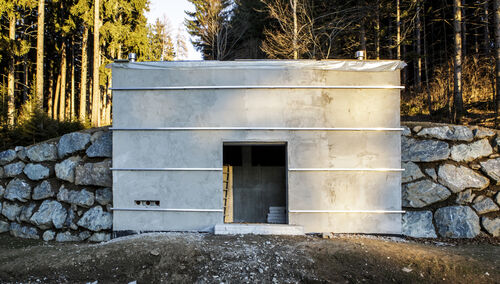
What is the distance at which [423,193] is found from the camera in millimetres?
6770

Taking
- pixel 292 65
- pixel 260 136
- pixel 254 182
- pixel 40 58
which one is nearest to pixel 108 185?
pixel 260 136

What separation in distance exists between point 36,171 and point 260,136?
6.32m

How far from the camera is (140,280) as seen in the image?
472 centimetres

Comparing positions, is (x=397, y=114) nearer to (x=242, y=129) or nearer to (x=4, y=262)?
(x=242, y=129)

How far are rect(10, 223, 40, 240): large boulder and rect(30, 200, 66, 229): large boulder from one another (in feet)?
0.77

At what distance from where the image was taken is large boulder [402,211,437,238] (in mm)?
6559

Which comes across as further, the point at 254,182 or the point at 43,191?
the point at 254,182

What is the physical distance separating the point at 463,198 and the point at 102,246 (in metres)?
8.25

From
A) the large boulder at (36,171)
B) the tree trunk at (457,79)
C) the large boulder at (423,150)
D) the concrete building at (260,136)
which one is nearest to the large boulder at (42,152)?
the large boulder at (36,171)

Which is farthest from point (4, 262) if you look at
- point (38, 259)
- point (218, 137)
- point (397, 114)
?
point (397, 114)

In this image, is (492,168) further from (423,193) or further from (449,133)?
(423,193)

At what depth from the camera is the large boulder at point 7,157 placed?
26.0 ft

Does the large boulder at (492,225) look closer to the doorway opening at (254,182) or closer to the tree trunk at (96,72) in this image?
the doorway opening at (254,182)

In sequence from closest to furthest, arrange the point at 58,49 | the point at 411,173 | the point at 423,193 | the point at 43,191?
the point at 423,193 < the point at 411,173 < the point at 43,191 < the point at 58,49
